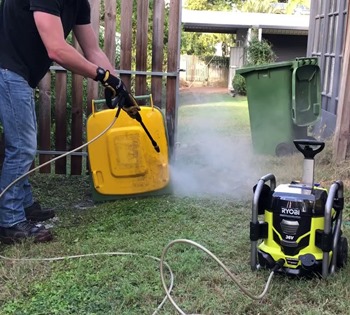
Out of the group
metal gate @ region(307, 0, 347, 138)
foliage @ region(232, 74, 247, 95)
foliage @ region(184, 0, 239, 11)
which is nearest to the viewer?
metal gate @ region(307, 0, 347, 138)

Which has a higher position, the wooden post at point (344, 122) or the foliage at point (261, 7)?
the foliage at point (261, 7)

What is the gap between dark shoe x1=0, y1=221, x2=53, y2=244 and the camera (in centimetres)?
303

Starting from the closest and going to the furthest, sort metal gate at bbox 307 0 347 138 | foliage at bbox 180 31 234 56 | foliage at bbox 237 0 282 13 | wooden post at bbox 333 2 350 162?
wooden post at bbox 333 2 350 162
metal gate at bbox 307 0 347 138
foliage at bbox 180 31 234 56
foliage at bbox 237 0 282 13

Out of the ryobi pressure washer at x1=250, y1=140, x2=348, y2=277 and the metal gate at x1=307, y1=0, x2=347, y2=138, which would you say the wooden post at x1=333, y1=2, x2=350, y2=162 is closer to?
the metal gate at x1=307, y1=0, x2=347, y2=138

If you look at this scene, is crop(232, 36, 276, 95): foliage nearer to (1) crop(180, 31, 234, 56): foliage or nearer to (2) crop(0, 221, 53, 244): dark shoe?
(1) crop(180, 31, 234, 56): foliage

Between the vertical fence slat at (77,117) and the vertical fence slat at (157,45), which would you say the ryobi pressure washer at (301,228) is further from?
the vertical fence slat at (77,117)

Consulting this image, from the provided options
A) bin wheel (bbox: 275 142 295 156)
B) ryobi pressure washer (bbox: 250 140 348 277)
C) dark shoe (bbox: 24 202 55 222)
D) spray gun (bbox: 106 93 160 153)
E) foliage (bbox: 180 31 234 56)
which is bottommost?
dark shoe (bbox: 24 202 55 222)

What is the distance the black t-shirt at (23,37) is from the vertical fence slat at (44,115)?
1407 millimetres

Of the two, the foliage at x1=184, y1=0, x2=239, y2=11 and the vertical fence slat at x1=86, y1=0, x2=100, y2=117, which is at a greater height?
the foliage at x1=184, y1=0, x2=239, y2=11

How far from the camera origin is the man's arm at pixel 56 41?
271 centimetres

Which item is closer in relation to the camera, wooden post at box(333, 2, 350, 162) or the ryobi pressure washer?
the ryobi pressure washer

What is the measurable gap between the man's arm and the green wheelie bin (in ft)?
10.6

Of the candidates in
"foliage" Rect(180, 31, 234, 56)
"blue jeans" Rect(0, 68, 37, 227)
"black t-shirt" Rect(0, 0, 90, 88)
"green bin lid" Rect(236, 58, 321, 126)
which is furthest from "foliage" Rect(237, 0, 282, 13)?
"blue jeans" Rect(0, 68, 37, 227)

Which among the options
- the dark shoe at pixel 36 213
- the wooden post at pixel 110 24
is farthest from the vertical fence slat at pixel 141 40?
the dark shoe at pixel 36 213
